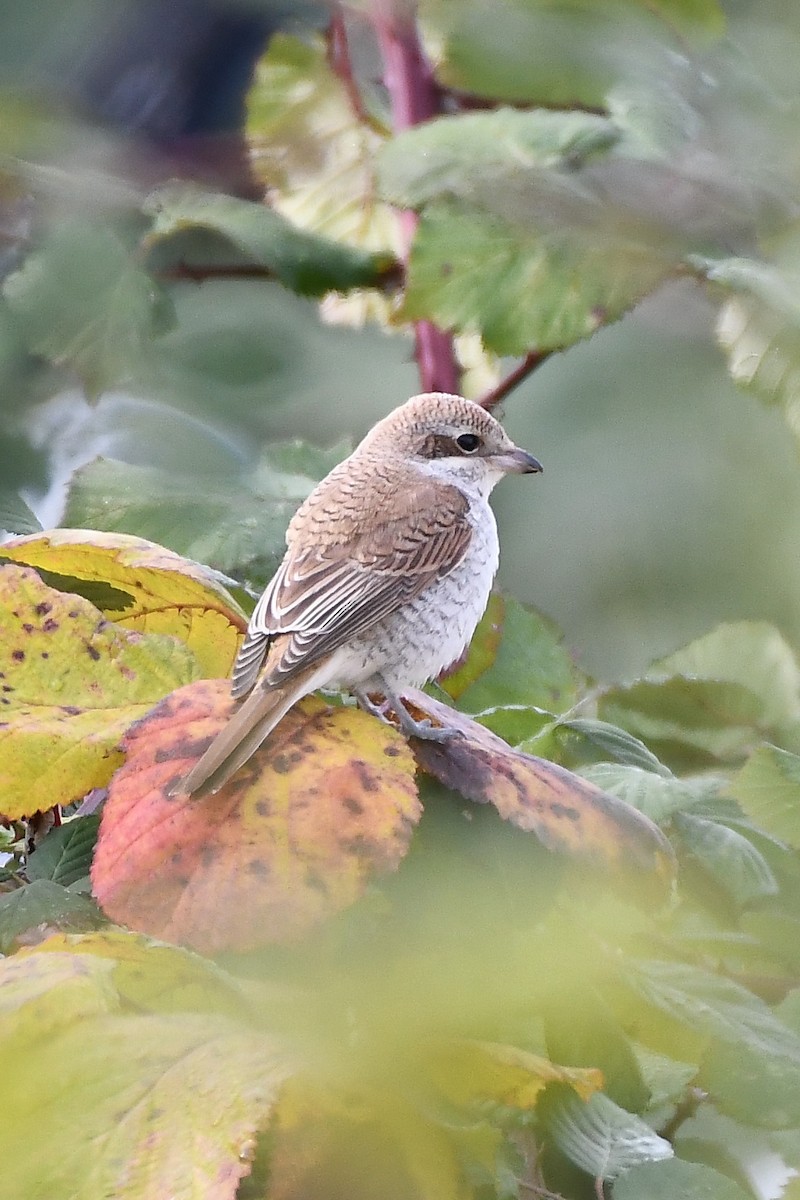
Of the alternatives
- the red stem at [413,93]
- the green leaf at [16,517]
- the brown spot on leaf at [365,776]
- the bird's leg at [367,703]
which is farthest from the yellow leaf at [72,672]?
the red stem at [413,93]

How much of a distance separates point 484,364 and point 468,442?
264 millimetres

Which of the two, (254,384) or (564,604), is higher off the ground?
(254,384)

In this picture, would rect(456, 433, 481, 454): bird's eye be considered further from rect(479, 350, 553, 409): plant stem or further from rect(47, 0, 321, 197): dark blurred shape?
rect(47, 0, 321, 197): dark blurred shape

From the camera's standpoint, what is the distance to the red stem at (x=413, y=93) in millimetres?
1931

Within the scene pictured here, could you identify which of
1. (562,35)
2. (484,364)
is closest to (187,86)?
(484,364)

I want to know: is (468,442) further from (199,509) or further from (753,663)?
(753,663)

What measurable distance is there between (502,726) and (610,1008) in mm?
487

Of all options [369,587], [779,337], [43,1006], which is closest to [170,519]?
[369,587]

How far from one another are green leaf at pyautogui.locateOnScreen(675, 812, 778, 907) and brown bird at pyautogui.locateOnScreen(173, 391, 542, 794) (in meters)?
0.34

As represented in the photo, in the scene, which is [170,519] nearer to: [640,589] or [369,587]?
[369,587]

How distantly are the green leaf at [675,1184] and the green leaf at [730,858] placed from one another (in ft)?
0.57

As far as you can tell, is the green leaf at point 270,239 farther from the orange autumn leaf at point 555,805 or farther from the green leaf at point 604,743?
the orange autumn leaf at point 555,805

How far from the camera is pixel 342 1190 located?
0.68 metres

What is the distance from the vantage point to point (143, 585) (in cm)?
108
